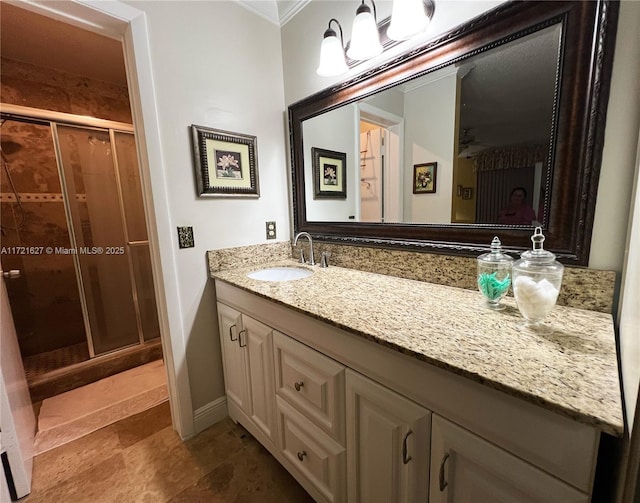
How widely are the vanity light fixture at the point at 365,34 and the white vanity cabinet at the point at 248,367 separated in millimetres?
1287

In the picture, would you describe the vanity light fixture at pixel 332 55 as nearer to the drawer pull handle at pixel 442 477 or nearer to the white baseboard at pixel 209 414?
the drawer pull handle at pixel 442 477

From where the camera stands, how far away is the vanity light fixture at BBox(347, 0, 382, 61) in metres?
1.14

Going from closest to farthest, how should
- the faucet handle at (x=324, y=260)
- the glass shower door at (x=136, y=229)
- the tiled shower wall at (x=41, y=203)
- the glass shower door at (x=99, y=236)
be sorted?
the faucet handle at (x=324, y=260) → the tiled shower wall at (x=41, y=203) → the glass shower door at (x=99, y=236) → the glass shower door at (x=136, y=229)

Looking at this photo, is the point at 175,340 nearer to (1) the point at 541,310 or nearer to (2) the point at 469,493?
(2) the point at 469,493

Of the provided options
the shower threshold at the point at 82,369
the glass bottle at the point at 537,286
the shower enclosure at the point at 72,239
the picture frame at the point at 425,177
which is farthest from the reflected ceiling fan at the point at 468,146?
the shower threshold at the point at 82,369

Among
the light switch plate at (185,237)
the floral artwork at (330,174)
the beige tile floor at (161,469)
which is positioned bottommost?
the beige tile floor at (161,469)

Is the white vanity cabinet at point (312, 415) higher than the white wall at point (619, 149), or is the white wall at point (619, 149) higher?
the white wall at point (619, 149)

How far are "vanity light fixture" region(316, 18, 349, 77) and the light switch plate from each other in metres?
1.06

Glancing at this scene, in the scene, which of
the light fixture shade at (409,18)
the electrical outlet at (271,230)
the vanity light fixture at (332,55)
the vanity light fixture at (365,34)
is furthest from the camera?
the electrical outlet at (271,230)

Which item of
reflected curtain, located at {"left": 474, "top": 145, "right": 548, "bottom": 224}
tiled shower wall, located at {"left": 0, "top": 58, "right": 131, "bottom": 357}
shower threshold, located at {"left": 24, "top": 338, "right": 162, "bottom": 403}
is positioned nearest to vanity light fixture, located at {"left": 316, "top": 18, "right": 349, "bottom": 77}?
reflected curtain, located at {"left": 474, "top": 145, "right": 548, "bottom": 224}

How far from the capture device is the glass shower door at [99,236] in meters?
2.16

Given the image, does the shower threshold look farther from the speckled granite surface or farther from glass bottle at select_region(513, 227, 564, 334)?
glass bottle at select_region(513, 227, 564, 334)

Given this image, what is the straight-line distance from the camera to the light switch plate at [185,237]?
1.39 meters

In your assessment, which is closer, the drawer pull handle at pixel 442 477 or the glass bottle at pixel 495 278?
the drawer pull handle at pixel 442 477
